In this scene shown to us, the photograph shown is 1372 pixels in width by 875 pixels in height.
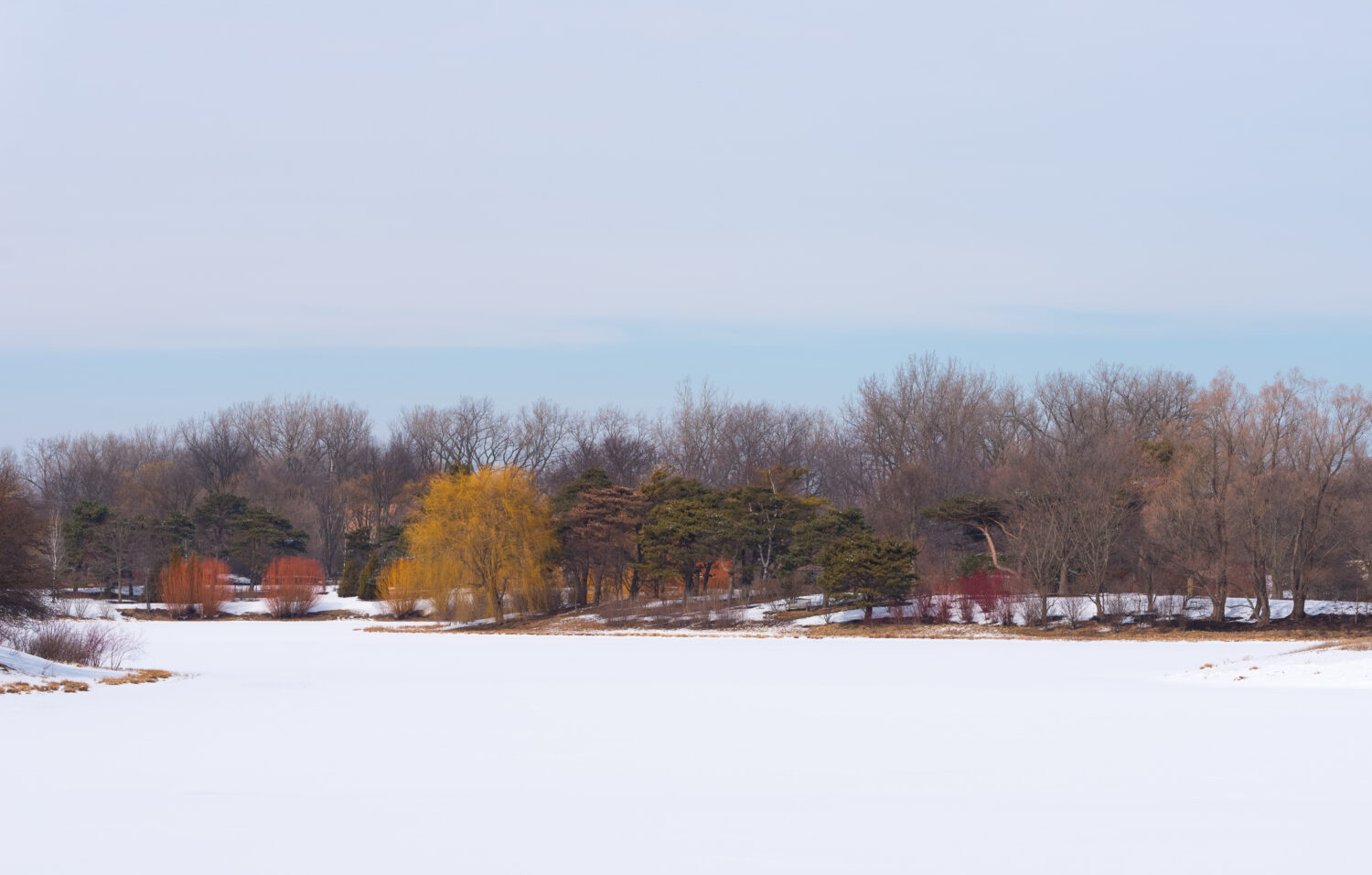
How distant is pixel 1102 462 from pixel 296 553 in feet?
182

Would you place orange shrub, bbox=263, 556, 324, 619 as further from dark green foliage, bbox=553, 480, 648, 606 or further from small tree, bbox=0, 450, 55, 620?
small tree, bbox=0, 450, 55, 620

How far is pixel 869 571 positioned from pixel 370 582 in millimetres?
36604

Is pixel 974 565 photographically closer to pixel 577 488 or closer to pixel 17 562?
pixel 577 488

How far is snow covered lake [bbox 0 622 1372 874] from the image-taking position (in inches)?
320

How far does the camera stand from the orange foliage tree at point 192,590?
217ft

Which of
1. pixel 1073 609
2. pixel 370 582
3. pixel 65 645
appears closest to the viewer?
pixel 65 645

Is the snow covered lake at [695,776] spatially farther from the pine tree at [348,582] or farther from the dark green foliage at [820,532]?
the pine tree at [348,582]

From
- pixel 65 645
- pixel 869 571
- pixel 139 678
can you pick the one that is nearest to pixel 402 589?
pixel 869 571

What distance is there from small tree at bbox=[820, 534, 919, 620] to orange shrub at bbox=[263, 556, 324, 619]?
34.0 meters

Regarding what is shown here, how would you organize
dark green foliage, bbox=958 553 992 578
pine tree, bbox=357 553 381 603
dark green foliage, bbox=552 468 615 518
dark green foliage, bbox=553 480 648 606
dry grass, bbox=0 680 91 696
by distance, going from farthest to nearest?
pine tree, bbox=357 553 381 603
dark green foliage, bbox=552 468 615 518
dark green foliage, bbox=553 480 648 606
dark green foliage, bbox=958 553 992 578
dry grass, bbox=0 680 91 696

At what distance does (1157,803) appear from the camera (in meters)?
9.70

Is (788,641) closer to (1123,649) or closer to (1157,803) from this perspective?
(1123,649)

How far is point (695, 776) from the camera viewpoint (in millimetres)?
11156

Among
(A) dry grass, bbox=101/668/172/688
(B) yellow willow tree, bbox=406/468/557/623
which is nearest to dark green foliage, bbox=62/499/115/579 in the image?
(B) yellow willow tree, bbox=406/468/557/623
